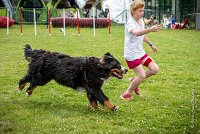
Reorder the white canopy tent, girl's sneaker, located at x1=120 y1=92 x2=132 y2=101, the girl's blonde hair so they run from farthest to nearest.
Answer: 1. the white canopy tent
2. girl's sneaker, located at x1=120 y1=92 x2=132 y2=101
3. the girl's blonde hair

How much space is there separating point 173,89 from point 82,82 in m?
2.60

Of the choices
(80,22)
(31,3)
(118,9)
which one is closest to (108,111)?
(80,22)

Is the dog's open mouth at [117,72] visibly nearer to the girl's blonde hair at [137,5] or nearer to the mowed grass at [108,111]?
the mowed grass at [108,111]

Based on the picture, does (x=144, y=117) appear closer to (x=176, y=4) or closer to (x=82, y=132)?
(x=82, y=132)

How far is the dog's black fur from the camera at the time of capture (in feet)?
22.0

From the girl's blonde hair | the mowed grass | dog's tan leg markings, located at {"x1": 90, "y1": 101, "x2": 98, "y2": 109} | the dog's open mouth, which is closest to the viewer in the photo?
the mowed grass

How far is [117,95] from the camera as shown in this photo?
26.7 ft

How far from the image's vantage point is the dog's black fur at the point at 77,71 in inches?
264

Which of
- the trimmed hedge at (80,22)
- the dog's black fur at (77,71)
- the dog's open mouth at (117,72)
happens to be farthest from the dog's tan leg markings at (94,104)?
the trimmed hedge at (80,22)

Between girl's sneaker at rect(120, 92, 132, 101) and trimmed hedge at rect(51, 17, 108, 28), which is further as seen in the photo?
trimmed hedge at rect(51, 17, 108, 28)

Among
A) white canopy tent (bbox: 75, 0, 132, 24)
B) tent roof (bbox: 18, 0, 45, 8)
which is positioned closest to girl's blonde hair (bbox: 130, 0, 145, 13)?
white canopy tent (bbox: 75, 0, 132, 24)

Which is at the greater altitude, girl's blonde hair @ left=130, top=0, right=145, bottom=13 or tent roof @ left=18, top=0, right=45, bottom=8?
tent roof @ left=18, top=0, right=45, bottom=8

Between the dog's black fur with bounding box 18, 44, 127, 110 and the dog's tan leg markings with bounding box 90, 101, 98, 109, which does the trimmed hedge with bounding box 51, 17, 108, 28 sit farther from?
the dog's tan leg markings with bounding box 90, 101, 98, 109

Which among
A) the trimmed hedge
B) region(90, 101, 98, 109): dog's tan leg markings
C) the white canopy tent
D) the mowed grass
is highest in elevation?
the white canopy tent
